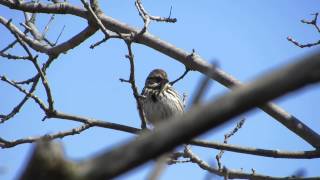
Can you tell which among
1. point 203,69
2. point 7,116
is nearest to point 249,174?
point 203,69

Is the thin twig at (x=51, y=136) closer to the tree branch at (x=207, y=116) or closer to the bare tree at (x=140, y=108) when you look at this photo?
the bare tree at (x=140, y=108)

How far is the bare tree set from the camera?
1.36 m

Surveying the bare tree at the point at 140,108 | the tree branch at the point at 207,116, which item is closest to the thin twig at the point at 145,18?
the bare tree at the point at 140,108

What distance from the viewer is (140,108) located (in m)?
4.82

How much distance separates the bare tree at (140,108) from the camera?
1.36 m

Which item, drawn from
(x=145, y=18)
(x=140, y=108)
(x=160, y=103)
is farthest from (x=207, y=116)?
(x=160, y=103)

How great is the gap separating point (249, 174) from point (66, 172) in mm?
4162

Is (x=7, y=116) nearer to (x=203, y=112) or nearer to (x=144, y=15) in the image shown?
(x=144, y=15)

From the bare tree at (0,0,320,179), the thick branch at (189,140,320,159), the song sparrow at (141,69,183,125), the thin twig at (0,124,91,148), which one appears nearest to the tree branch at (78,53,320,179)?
the bare tree at (0,0,320,179)

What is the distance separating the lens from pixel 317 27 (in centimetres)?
617

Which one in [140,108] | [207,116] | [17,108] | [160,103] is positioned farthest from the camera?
[160,103]

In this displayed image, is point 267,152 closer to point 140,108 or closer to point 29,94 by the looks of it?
point 140,108

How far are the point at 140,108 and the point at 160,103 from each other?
4.37m

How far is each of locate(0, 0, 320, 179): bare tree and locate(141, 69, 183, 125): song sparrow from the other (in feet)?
7.83
